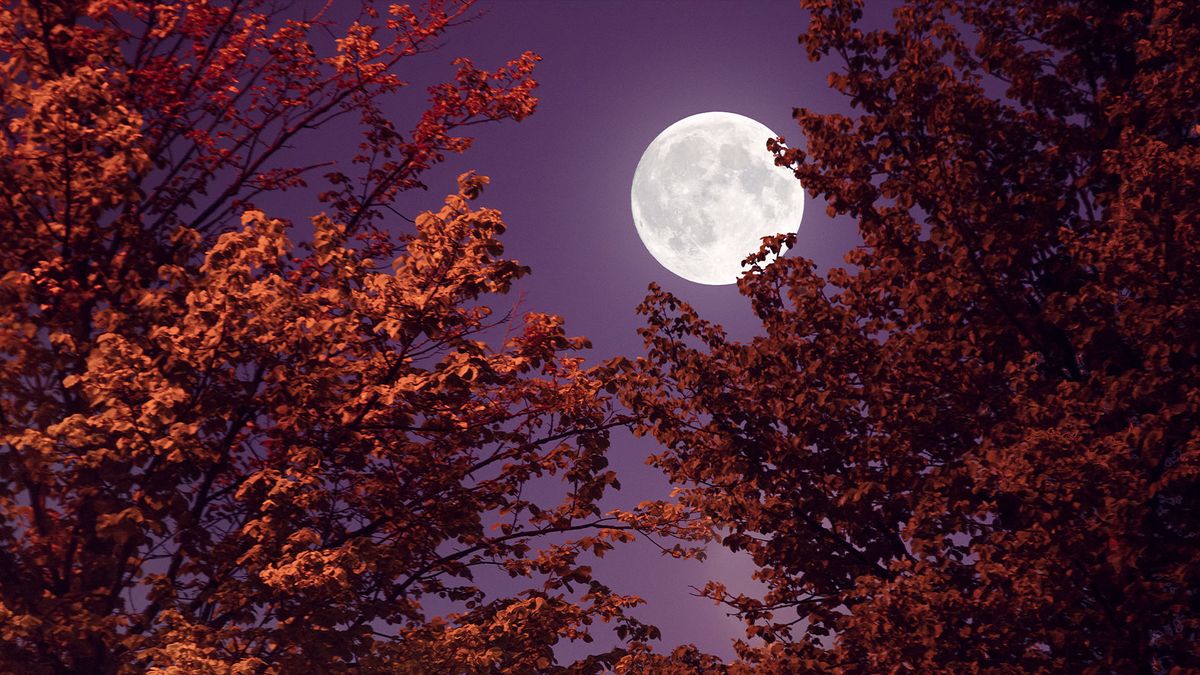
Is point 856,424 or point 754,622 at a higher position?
point 856,424

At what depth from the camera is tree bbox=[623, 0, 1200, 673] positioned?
313 inches

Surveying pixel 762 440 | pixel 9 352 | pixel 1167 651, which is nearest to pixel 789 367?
pixel 762 440

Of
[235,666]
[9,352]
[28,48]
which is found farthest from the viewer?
[28,48]

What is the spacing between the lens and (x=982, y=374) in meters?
9.68

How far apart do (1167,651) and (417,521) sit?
742 centimetres

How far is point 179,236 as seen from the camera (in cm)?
941

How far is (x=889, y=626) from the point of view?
27.0 ft

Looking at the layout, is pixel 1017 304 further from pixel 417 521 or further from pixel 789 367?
pixel 417 521

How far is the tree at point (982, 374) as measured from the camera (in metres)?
7.95

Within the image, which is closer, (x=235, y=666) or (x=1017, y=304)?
(x=235, y=666)

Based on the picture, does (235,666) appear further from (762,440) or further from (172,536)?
(762,440)

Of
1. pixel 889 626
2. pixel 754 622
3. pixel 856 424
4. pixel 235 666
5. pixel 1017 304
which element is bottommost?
pixel 235 666

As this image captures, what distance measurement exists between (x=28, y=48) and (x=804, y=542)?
30.8 ft

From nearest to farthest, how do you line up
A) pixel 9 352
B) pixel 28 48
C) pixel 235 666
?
pixel 235 666 < pixel 9 352 < pixel 28 48
